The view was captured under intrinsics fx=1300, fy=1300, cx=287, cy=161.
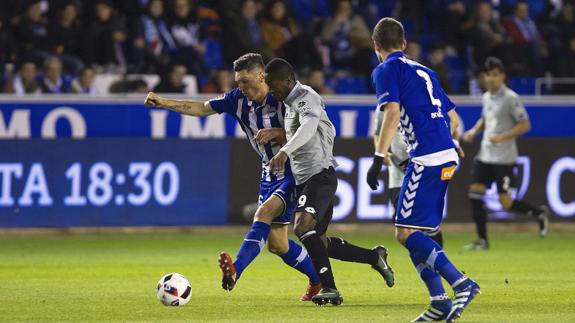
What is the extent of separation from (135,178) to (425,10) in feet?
28.0

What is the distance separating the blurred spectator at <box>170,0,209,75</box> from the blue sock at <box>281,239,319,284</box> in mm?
10095

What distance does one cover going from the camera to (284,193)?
1027 centimetres

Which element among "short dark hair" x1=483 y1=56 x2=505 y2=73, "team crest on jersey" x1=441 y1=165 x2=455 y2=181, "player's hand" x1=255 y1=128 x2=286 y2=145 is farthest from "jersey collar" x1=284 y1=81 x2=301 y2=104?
"short dark hair" x1=483 y1=56 x2=505 y2=73

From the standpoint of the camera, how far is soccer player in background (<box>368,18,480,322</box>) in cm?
891

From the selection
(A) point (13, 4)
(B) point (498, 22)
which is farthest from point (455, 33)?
(A) point (13, 4)

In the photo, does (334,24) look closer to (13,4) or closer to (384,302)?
(13,4)

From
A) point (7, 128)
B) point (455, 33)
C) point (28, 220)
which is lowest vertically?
point (28, 220)

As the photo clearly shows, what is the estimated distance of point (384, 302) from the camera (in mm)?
10336

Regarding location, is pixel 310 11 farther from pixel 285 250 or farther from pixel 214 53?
pixel 285 250

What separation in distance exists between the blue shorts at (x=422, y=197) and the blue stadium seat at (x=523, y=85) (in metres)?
13.3

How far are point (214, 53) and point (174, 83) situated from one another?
2.62 metres

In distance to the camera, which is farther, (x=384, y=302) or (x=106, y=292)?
(x=106, y=292)

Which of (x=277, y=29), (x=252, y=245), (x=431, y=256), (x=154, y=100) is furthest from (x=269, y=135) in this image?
(x=277, y=29)

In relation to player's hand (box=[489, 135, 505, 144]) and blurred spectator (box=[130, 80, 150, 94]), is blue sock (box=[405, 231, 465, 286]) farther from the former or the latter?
blurred spectator (box=[130, 80, 150, 94])
